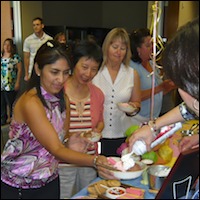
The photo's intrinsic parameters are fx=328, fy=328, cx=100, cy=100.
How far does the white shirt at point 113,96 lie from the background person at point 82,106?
0.51 ft

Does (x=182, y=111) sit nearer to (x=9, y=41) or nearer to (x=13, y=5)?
(x=9, y=41)

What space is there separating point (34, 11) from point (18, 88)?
1.70 m

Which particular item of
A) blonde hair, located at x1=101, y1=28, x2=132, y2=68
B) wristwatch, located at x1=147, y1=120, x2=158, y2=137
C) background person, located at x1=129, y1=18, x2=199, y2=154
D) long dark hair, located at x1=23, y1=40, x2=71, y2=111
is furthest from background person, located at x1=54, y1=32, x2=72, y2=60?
background person, located at x1=129, y1=18, x2=199, y2=154

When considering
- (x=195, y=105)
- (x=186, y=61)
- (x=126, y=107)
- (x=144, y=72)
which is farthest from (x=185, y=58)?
(x=144, y=72)

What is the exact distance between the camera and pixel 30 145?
55.1 inches

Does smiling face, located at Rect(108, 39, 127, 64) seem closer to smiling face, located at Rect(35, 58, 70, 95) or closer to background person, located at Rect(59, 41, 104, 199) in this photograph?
background person, located at Rect(59, 41, 104, 199)

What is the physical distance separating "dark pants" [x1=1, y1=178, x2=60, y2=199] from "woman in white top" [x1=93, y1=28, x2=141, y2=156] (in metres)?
0.61

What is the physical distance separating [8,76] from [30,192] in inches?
122

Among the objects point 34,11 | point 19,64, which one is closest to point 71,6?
point 34,11

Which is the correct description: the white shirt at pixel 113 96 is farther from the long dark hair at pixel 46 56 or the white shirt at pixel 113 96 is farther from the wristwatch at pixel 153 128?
the wristwatch at pixel 153 128

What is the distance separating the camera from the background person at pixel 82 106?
174 cm

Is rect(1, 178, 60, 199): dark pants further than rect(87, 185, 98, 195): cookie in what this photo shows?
Yes

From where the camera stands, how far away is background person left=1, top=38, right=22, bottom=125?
4.23m

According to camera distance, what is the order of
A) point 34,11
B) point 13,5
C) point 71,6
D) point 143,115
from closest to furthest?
point 143,115 < point 13,5 < point 34,11 < point 71,6
